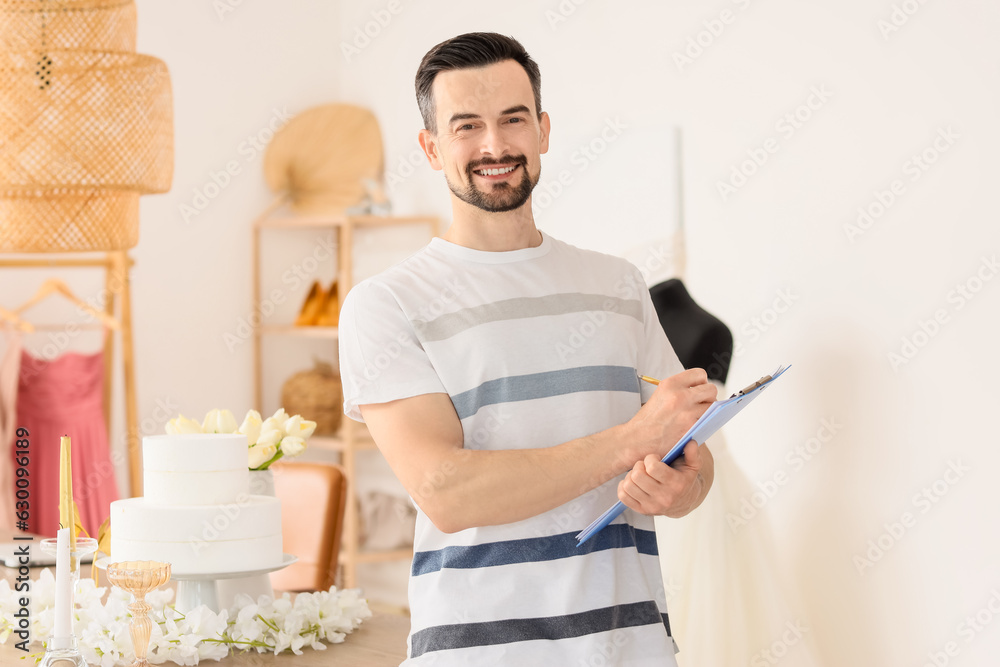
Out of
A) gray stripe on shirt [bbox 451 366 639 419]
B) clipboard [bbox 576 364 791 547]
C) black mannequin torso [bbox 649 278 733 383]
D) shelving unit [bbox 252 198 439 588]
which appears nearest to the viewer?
clipboard [bbox 576 364 791 547]

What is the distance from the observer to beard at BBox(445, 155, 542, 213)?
1406mm

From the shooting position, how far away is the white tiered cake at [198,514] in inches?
67.6

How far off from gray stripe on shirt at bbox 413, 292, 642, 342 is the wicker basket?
2649mm

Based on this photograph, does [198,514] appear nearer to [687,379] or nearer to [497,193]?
[497,193]

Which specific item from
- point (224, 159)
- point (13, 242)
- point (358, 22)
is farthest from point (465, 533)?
point (358, 22)

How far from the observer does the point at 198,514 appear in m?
1.72

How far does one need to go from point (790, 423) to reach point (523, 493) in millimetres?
1078

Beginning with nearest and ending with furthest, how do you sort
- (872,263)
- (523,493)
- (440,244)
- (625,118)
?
(523,493) → (440,244) → (872,263) → (625,118)

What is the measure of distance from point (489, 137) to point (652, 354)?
391mm

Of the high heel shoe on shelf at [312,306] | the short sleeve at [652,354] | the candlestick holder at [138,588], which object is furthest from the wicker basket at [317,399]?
the short sleeve at [652,354]

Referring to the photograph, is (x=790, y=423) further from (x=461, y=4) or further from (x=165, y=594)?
(x=461, y=4)

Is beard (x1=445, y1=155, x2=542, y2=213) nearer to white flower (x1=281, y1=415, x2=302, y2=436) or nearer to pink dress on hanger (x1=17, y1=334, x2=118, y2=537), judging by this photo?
white flower (x1=281, y1=415, x2=302, y2=436)

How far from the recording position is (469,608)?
4.18 ft

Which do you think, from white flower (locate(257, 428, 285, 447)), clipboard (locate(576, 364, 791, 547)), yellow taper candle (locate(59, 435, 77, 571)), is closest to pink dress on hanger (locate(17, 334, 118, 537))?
white flower (locate(257, 428, 285, 447))
